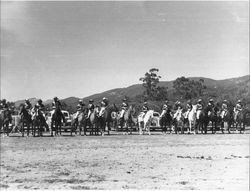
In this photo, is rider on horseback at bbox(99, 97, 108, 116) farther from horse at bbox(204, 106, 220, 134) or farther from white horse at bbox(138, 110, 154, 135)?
horse at bbox(204, 106, 220, 134)

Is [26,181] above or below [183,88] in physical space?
below

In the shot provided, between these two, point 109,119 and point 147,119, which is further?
point 147,119

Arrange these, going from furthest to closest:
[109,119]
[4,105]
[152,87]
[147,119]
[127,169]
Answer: [152,87] → [147,119] → [109,119] → [4,105] → [127,169]

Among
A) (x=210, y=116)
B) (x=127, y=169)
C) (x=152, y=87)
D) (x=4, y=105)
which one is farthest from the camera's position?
(x=152, y=87)

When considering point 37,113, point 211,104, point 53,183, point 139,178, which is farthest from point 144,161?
point 211,104

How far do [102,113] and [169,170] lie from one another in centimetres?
1790

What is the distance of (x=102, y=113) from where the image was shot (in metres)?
30.4

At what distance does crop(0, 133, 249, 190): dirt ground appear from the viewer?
1081 cm

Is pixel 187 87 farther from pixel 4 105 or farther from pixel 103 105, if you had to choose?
pixel 4 105

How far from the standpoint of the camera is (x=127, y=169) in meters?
12.9

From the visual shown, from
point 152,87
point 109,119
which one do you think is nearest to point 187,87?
point 152,87

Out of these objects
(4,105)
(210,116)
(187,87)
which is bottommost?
(210,116)

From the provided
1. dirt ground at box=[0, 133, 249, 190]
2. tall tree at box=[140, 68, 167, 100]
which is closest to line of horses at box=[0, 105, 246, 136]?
dirt ground at box=[0, 133, 249, 190]

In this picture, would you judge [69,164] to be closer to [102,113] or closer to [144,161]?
[144,161]
